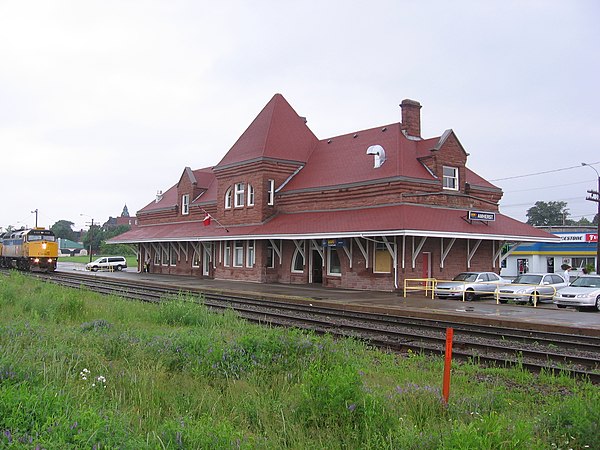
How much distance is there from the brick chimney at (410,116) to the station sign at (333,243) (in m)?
8.17

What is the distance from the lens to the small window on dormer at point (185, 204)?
48031 millimetres

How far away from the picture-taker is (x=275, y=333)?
9164 mm

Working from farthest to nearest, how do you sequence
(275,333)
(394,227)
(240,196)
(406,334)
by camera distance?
(240,196)
(394,227)
(406,334)
(275,333)

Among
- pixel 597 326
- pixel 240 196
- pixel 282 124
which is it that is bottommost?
pixel 597 326

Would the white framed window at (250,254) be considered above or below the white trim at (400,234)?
below

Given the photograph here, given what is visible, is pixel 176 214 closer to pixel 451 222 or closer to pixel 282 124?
pixel 282 124

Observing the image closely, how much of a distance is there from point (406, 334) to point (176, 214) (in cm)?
3809

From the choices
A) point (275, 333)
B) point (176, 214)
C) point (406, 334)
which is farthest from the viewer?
point (176, 214)

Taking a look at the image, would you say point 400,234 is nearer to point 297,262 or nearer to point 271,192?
point 297,262

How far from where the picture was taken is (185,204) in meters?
48.6

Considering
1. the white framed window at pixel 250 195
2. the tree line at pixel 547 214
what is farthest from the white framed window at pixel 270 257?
the tree line at pixel 547 214

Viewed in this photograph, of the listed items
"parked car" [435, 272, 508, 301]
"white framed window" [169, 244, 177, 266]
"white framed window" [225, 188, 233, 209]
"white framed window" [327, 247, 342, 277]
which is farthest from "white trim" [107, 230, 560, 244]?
"white framed window" [169, 244, 177, 266]

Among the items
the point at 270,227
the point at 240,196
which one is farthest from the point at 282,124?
the point at 270,227

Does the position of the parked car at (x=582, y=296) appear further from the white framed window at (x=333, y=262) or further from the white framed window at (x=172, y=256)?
the white framed window at (x=172, y=256)
